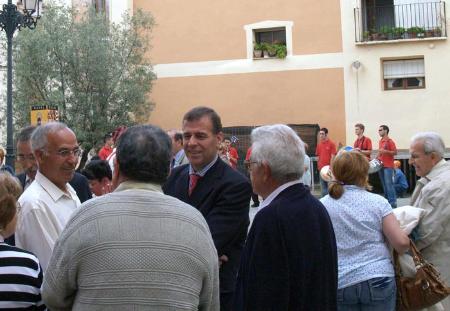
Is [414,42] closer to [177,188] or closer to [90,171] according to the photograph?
[90,171]

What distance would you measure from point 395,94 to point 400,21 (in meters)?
2.72

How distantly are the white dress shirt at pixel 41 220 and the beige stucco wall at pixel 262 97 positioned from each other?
20.6m

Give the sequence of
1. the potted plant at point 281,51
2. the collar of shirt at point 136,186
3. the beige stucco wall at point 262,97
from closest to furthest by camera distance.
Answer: the collar of shirt at point 136,186 < the beige stucco wall at point 262,97 < the potted plant at point 281,51

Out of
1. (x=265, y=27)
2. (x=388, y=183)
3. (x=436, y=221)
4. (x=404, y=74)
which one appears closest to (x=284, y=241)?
(x=436, y=221)

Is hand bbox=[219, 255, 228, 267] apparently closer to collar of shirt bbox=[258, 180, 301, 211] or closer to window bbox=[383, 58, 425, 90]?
collar of shirt bbox=[258, 180, 301, 211]

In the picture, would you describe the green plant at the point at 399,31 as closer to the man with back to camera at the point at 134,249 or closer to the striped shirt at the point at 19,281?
the man with back to camera at the point at 134,249

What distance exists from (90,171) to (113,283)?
4173 millimetres

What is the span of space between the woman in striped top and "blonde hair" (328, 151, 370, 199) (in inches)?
86.1

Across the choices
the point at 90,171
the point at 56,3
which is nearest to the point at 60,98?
the point at 56,3

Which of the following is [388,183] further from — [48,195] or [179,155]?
[48,195]

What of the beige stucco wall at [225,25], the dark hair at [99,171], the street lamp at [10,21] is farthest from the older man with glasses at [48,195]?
the beige stucco wall at [225,25]

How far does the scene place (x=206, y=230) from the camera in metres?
2.67

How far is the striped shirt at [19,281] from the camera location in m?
2.63

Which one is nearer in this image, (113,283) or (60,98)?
(113,283)
